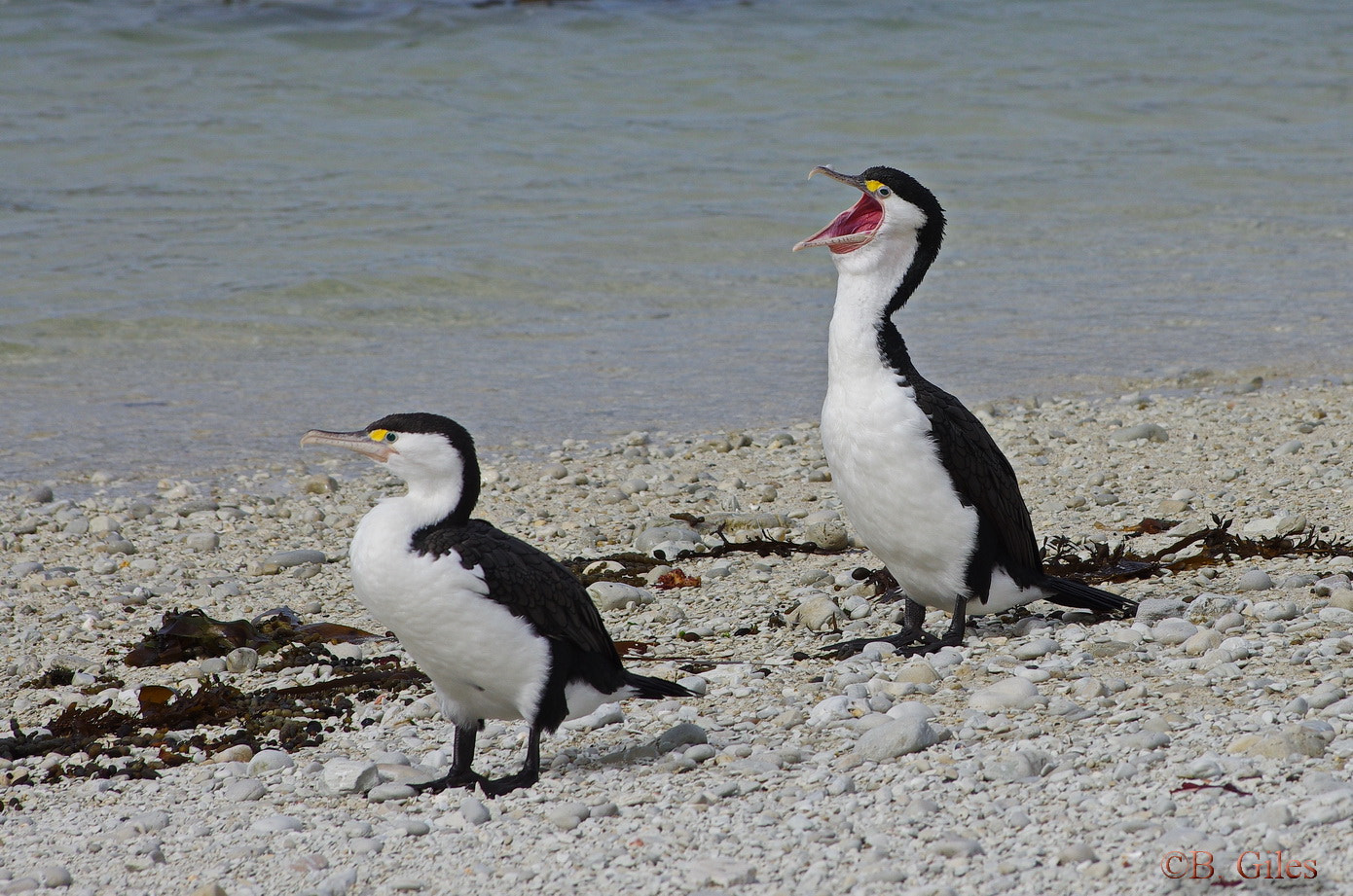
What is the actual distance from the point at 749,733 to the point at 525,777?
0.64 m

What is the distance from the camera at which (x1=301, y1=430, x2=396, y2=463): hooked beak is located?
3.96 m

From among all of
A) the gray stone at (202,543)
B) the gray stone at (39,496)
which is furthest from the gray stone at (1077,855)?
the gray stone at (39,496)

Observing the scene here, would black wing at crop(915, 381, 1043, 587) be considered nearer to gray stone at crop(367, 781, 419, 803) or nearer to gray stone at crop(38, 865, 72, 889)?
gray stone at crop(367, 781, 419, 803)

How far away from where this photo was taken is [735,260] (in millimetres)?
13734

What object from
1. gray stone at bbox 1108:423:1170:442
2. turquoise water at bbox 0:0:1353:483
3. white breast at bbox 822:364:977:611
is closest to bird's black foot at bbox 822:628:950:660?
white breast at bbox 822:364:977:611

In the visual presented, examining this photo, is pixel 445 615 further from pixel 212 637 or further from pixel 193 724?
pixel 212 637

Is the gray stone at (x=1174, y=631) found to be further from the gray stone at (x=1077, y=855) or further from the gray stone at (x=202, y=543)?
the gray stone at (x=202, y=543)

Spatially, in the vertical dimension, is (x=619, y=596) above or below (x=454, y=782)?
below

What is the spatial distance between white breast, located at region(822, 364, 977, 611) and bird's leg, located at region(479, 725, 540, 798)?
4.80ft

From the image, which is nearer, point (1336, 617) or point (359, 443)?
point (359, 443)

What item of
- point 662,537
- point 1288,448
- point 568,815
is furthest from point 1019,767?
point 1288,448

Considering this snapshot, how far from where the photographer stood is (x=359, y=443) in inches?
156

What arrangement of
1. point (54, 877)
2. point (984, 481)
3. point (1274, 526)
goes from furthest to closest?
point (1274, 526)
point (984, 481)
point (54, 877)

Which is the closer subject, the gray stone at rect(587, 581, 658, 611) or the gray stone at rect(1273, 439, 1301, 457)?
the gray stone at rect(587, 581, 658, 611)
